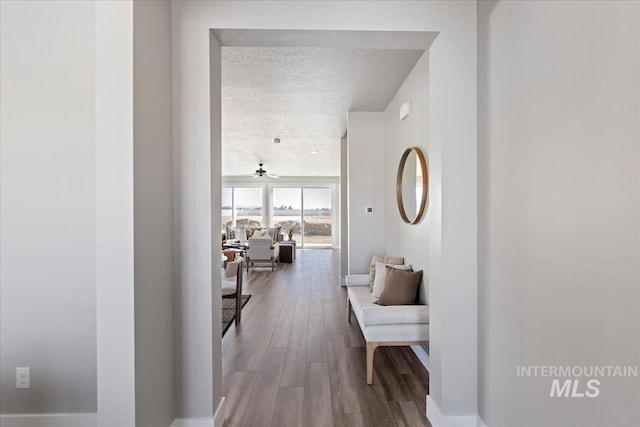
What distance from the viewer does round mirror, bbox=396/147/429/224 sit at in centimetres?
279

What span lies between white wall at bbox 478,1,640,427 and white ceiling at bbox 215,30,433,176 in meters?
0.70

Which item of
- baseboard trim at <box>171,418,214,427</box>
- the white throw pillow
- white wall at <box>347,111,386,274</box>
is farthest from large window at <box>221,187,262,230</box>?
baseboard trim at <box>171,418,214,427</box>

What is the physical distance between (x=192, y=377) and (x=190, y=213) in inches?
36.5

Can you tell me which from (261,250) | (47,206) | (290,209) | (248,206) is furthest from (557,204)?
(248,206)

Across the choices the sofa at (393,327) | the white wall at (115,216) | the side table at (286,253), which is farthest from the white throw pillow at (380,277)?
the side table at (286,253)

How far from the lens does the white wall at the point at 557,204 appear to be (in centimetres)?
98

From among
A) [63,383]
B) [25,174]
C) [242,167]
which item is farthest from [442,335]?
[242,167]

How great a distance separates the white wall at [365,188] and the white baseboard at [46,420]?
335 centimetres

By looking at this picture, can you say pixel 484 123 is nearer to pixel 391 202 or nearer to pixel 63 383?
pixel 391 202

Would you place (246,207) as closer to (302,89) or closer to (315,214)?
(315,214)

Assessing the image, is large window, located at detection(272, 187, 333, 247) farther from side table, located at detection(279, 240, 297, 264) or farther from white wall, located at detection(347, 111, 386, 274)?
white wall, located at detection(347, 111, 386, 274)

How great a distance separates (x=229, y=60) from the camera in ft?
9.36

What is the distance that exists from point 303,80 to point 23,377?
10.2 ft

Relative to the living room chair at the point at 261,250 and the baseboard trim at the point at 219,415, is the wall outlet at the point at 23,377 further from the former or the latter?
the living room chair at the point at 261,250
